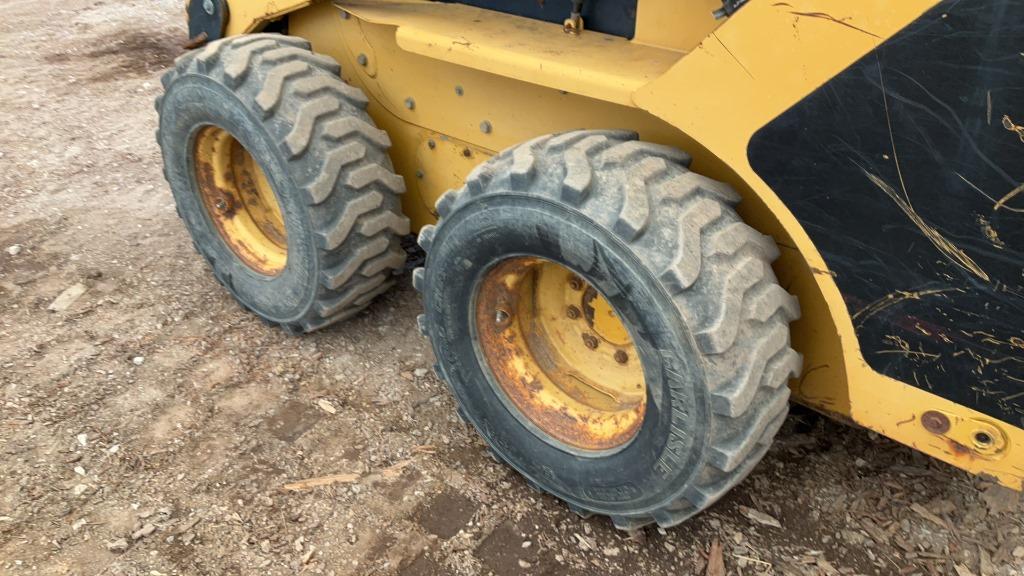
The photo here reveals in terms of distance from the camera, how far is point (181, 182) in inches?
141

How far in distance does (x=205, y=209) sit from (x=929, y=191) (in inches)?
112

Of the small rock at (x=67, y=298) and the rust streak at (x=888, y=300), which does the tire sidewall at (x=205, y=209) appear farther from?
the rust streak at (x=888, y=300)

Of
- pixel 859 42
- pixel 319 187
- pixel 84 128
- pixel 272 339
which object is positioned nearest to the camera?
pixel 859 42

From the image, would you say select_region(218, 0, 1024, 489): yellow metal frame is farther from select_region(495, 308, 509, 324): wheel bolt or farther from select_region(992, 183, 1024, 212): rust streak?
select_region(495, 308, 509, 324): wheel bolt

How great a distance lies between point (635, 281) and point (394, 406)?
1447 millimetres

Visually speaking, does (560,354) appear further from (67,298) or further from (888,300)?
(67,298)

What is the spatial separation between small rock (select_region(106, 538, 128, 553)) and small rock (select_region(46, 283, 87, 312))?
1.53 m

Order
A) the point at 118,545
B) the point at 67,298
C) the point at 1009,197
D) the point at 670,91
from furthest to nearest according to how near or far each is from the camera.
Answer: the point at 67,298 → the point at 118,545 → the point at 670,91 → the point at 1009,197

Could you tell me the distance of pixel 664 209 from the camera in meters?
2.05

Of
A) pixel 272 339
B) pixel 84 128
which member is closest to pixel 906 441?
pixel 272 339

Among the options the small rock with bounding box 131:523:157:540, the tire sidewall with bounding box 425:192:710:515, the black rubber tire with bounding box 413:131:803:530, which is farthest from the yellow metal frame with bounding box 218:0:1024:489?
the small rock with bounding box 131:523:157:540

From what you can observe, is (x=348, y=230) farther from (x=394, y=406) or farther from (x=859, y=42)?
(x=859, y=42)

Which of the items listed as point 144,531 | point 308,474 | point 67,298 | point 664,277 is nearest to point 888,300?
point 664,277

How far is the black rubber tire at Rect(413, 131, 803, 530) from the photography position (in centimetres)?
202
